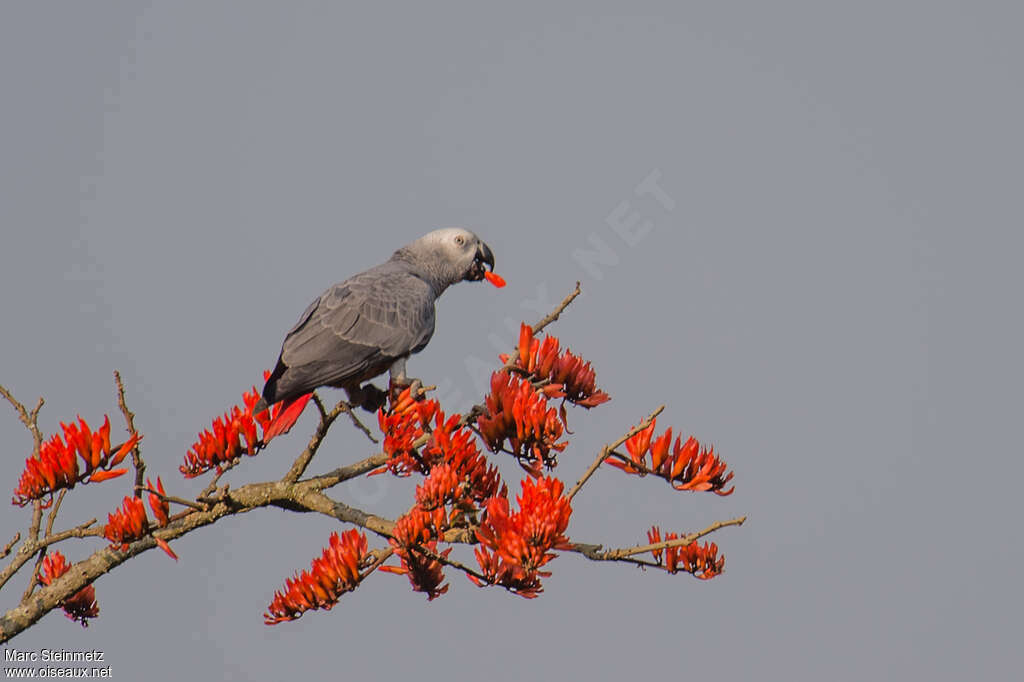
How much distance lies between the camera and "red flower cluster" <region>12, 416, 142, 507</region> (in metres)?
5.07

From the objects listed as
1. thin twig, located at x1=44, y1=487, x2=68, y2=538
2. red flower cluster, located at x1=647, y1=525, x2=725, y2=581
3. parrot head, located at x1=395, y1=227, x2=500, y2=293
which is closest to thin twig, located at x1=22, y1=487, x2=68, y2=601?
thin twig, located at x1=44, y1=487, x2=68, y2=538

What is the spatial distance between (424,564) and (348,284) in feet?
13.6

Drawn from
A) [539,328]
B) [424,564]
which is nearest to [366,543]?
[424,564]

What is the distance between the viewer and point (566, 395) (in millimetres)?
5742

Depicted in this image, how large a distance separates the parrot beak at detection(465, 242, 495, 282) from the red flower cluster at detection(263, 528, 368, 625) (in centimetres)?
533

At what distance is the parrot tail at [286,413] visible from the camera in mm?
6617

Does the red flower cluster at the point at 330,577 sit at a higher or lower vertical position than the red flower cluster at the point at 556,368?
lower

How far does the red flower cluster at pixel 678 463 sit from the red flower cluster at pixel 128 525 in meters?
2.51

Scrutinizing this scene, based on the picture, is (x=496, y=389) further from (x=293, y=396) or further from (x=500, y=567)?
(x=293, y=396)

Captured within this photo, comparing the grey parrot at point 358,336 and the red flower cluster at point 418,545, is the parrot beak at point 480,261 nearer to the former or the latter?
the grey parrot at point 358,336

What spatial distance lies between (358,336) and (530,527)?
3.98 meters

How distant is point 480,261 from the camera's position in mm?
10094

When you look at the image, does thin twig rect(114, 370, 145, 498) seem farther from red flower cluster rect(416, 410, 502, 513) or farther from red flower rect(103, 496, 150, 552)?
red flower cluster rect(416, 410, 502, 513)

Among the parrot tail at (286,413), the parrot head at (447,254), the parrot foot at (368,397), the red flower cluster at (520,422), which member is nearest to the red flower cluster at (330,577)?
the red flower cluster at (520,422)
